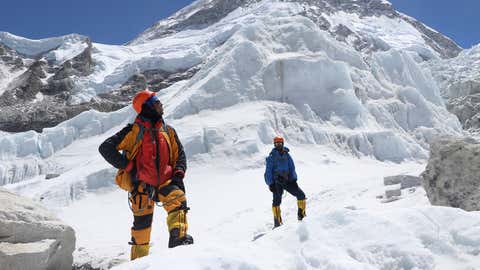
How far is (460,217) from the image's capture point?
294 centimetres

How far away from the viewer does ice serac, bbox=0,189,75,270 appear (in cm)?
385

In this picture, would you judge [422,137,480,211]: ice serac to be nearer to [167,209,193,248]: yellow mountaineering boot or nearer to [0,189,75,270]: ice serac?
[167,209,193,248]: yellow mountaineering boot

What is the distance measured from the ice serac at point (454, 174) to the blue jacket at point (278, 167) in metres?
2.18

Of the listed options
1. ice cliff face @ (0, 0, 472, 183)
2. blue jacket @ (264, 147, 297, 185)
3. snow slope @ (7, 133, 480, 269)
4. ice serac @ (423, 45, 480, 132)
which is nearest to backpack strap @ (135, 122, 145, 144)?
snow slope @ (7, 133, 480, 269)

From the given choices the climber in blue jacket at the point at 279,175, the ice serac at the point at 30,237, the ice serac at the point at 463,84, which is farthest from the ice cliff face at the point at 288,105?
the ice serac at the point at 30,237

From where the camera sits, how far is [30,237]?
4184mm

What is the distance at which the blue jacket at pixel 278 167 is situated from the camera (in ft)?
26.0

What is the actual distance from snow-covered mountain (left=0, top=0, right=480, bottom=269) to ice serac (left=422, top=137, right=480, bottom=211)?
88cm

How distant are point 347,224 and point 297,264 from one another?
20.4 inches

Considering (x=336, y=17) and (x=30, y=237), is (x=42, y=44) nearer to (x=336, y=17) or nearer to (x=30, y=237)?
(x=336, y=17)

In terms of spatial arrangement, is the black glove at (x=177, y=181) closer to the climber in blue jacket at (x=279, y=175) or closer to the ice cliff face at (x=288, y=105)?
the climber in blue jacket at (x=279, y=175)

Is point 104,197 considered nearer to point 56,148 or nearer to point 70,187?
point 70,187

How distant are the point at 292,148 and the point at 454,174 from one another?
14.3 metres

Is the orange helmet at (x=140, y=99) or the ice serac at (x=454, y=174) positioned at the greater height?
the orange helmet at (x=140, y=99)
